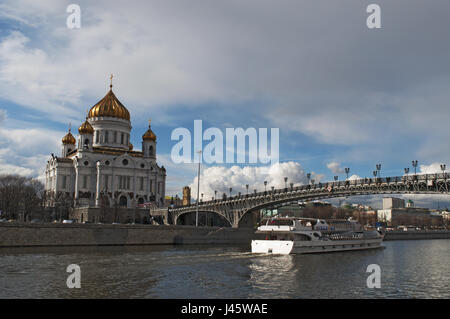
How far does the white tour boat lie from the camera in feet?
131

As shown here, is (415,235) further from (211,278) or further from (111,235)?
(211,278)

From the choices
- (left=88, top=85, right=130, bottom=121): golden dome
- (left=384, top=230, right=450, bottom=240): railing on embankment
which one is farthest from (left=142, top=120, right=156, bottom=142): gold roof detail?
(left=384, top=230, right=450, bottom=240): railing on embankment

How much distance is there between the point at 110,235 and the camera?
161ft

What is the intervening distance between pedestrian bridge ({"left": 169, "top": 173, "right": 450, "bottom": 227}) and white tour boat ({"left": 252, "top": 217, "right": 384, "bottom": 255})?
499 centimetres

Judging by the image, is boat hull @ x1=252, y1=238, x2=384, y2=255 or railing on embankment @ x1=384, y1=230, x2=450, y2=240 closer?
boat hull @ x1=252, y1=238, x2=384, y2=255

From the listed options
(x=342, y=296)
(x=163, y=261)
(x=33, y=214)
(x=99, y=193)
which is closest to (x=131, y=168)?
(x=99, y=193)

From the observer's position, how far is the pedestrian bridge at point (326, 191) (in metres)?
45.2

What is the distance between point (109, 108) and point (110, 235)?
5718 cm

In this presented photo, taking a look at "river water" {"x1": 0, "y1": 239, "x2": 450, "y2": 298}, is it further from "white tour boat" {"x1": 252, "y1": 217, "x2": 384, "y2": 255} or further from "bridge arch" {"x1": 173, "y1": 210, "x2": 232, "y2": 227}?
"bridge arch" {"x1": 173, "y1": 210, "x2": 232, "y2": 227}

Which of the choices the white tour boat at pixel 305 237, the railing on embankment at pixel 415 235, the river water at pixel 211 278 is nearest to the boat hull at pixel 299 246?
the white tour boat at pixel 305 237

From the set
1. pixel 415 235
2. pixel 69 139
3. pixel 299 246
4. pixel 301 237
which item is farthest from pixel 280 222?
pixel 69 139

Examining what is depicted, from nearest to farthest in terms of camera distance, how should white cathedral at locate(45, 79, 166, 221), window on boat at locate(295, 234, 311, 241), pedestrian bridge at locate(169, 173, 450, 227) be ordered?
window on boat at locate(295, 234, 311, 241) < pedestrian bridge at locate(169, 173, 450, 227) < white cathedral at locate(45, 79, 166, 221)
